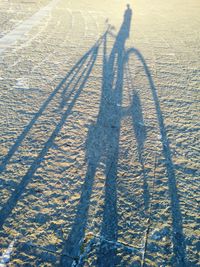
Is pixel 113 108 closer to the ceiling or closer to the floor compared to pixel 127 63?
closer to the floor

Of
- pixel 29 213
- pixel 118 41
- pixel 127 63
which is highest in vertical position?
pixel 118 41

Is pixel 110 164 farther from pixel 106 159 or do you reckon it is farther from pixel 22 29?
pixel 22 29

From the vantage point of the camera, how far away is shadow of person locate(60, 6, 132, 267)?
2.68 m

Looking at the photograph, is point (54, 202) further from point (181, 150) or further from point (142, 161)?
point (181, 150)

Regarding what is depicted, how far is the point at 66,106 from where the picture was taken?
4902mm

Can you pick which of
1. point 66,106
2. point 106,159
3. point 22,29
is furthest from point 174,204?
point 22,29

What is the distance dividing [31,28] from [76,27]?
1778mm

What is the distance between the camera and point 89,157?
12.3 feet

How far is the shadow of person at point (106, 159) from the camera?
2.68m

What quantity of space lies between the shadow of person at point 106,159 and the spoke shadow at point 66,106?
1.76 ft

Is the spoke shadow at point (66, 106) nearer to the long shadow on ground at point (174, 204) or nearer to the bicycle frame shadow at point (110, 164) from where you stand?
the bicycle frame shadow at point (110, 164)

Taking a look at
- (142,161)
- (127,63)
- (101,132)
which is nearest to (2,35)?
(127,63)

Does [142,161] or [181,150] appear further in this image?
[181,150]

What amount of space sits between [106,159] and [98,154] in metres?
0.16
